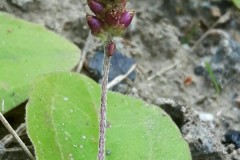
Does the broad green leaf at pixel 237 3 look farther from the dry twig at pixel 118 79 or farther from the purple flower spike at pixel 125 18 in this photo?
the purple flower spike at pixel 125 18

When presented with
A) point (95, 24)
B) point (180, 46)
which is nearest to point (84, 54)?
point (180, 46)

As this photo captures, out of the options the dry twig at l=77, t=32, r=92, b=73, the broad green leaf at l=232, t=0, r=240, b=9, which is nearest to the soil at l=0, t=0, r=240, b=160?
the dry twig at l=77, t=32, r=92, b=73

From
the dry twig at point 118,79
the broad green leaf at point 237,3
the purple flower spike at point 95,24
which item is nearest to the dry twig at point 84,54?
the dry twig at point 118,79

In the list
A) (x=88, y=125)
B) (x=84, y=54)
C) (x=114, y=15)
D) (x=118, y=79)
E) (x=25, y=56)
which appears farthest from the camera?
(x=84, y=54)

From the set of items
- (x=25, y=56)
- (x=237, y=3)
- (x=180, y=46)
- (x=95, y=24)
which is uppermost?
(x=95, y=24)

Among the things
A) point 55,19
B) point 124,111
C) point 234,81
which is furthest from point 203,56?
point 124,111

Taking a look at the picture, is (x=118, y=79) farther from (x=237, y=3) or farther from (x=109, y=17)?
(x=109, y=17)
